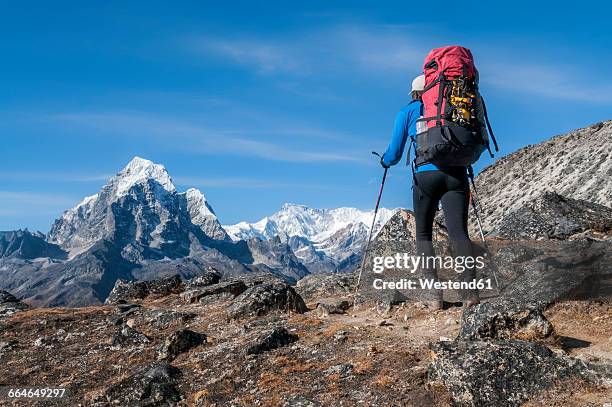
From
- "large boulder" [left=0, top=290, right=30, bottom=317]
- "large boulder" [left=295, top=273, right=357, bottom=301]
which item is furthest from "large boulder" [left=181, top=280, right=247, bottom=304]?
"large boulder" [left=0, top=290, right=30, bottom=317]

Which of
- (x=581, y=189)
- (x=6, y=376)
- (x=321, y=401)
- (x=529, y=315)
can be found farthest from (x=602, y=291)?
(x=581, y=189)

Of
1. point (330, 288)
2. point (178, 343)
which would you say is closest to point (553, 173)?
point (330, 288)

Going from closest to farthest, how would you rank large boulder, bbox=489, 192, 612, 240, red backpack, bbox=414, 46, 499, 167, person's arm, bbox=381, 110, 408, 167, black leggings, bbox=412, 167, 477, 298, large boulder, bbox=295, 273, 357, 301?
1. red backpack, bbox=414, 46, 499, 167
2. black leggings, bbox=412, 167, 477, 298
3. person's arm, bbox=381, 110, 408, 167
4. large boulder, bbox=295, 273, 357, 301
5. large boulder, bbox=489, 192, 612, 240

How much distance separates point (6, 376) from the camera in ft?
51.1

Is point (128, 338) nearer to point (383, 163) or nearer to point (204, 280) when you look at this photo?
point (383, 163)

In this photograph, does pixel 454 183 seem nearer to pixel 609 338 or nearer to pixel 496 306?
pixel 496 306

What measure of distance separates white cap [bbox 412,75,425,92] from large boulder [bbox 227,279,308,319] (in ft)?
26.9

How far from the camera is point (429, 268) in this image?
13.0 m

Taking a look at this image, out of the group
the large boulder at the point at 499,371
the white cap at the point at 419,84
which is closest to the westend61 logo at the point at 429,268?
the large boulder at the point at 499,371

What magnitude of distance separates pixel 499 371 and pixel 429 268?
4.44 metres

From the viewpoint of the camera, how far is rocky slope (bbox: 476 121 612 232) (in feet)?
128

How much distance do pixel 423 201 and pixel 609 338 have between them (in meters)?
4.57

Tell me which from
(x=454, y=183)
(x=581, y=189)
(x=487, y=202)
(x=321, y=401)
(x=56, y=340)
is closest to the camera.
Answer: (x=321, y=401)

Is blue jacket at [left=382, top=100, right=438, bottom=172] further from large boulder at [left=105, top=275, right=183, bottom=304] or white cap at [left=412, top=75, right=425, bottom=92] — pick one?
large boulder at [left=105, top=275, right=183, bottom=304]
